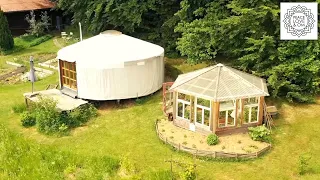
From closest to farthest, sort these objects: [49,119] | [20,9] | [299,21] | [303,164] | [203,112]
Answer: [303,164], [203,112], [49,119], [299,21], [20,9]

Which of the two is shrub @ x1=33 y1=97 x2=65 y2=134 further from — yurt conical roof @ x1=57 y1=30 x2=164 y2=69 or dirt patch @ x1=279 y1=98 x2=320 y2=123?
dirt patch @ x1=279 y1=98 x2=320 y2=123

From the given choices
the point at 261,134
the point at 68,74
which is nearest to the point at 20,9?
the point at 68,74

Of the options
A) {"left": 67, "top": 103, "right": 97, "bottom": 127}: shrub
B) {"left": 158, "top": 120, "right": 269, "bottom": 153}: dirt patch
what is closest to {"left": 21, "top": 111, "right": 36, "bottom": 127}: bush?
{"left": 67, "top": 103, "right": 97, "bottom": 127}: shrub

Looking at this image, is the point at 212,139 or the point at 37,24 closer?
the point at 212,139

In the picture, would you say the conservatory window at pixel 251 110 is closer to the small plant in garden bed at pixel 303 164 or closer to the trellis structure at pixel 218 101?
the trellis structure at pixel 218 101

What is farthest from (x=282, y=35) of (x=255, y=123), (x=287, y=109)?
(x=255, y=123)

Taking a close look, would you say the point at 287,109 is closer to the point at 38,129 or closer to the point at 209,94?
the point at 209,94

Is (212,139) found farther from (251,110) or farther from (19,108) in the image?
(19,108)

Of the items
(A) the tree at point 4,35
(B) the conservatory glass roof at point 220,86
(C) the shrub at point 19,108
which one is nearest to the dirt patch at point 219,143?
(B) the conservatory glass roof at point 220,86
